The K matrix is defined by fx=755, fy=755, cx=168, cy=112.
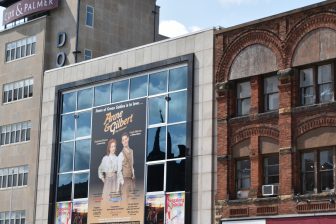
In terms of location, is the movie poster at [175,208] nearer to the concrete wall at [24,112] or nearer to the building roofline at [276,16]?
the building roofline at [276,16]

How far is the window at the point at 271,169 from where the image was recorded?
124ft

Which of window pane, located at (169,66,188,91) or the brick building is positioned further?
window pane, located at (169,66,188,91)

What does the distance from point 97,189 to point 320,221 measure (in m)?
16.2

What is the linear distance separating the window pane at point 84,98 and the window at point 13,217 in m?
10.4

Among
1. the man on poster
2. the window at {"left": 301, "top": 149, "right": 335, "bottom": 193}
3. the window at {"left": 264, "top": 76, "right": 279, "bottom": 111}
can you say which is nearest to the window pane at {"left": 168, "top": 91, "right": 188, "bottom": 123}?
the man on poster

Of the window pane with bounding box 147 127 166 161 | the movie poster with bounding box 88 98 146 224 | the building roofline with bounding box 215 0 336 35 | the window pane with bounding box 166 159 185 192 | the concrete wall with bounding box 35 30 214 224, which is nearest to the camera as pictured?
the building roofline with bounding box 215 0 336 35

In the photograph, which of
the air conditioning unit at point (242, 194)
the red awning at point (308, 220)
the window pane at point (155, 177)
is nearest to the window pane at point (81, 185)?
the window pane at point (155, 177)

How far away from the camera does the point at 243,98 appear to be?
4000cm

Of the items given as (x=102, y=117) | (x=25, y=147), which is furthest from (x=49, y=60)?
(x=102, y=117)

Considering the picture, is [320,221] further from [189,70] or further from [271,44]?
[189,70]

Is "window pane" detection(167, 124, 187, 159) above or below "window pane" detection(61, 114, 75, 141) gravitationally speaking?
below

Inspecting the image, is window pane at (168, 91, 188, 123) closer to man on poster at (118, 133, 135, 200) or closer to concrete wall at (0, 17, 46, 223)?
man on poster at (118, 133, 135, 200)

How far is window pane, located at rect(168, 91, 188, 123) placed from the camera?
4225 cm

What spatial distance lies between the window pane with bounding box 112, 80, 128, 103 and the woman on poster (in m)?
2.60
